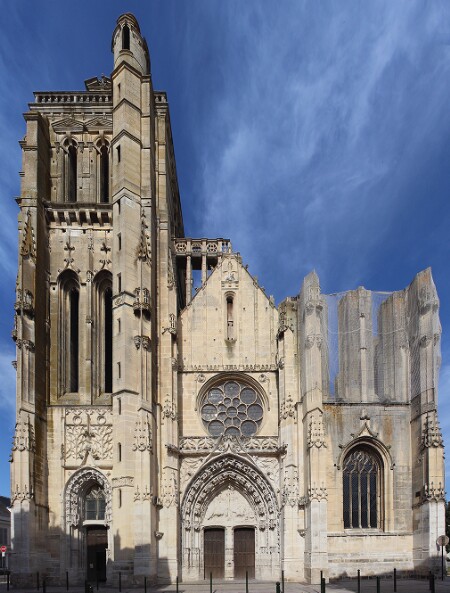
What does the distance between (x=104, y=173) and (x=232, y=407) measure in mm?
11826

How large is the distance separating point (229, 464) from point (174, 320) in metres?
6.13

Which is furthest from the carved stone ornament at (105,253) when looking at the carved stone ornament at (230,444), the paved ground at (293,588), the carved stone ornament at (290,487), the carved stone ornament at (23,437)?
the paved ground at (293,588)

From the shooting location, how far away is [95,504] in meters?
25.6

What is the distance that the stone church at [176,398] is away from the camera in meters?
24.3

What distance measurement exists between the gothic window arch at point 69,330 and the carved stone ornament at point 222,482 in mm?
6255

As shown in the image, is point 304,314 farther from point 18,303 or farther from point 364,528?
point 18,303

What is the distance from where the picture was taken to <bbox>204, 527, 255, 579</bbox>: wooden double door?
26.3 meters

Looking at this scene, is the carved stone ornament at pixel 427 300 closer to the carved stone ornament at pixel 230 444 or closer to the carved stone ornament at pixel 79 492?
the carved stone ornament at pixel 230 444

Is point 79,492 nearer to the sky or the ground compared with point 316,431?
nearer to the ground

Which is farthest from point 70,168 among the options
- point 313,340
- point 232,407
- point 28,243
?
point 313,340

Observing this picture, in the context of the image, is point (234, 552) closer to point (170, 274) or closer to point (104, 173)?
point (170, 274)

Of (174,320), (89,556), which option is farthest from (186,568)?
(174,320)

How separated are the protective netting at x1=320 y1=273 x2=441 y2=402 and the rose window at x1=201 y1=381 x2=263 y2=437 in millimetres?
3177

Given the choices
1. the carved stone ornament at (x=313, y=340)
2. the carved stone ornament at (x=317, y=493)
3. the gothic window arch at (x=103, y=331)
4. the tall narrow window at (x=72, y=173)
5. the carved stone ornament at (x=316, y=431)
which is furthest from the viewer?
the tall narrow window at (x=72, y=173)
